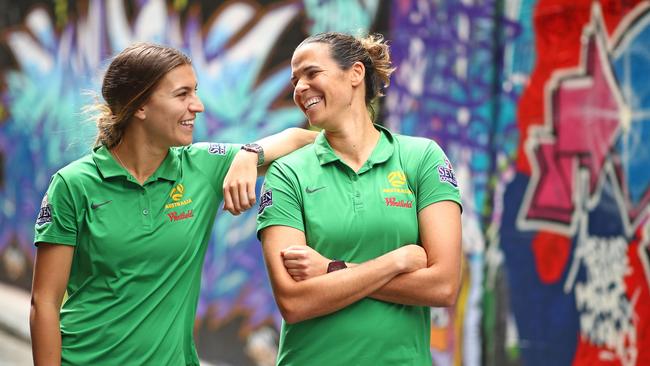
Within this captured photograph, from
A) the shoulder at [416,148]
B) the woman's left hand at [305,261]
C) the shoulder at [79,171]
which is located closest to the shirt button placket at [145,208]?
the shoulder at [79,171]

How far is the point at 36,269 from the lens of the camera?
3908 millimetres

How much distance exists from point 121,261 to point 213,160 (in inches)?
23.3

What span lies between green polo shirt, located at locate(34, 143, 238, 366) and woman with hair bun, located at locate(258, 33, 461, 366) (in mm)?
377

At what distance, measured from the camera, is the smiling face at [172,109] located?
13.1ft

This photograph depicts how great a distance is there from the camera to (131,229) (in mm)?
3930

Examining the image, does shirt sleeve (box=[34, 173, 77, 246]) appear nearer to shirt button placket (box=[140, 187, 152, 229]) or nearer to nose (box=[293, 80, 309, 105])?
shirt button placket (box=[140, 187, 152, 229])

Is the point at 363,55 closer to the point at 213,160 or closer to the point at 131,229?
the point at 213,160

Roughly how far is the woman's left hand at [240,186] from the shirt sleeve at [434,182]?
62cm

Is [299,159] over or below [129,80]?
below

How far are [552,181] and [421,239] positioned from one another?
2.09m

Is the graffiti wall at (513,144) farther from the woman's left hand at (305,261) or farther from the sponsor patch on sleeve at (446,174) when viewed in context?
the woman's left hand at (305,261)

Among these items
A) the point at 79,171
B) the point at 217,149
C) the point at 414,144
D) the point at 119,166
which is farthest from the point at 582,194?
the point at 79,171

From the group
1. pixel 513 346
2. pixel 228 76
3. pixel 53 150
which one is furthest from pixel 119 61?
pixel 53 150

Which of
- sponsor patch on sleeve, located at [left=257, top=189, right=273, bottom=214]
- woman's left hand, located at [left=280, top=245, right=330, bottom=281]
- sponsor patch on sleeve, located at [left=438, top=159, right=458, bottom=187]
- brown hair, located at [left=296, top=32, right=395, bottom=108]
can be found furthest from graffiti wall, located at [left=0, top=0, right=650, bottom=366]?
woman's left hand, located at [left=280, top=245, right=330, bottom=281]
